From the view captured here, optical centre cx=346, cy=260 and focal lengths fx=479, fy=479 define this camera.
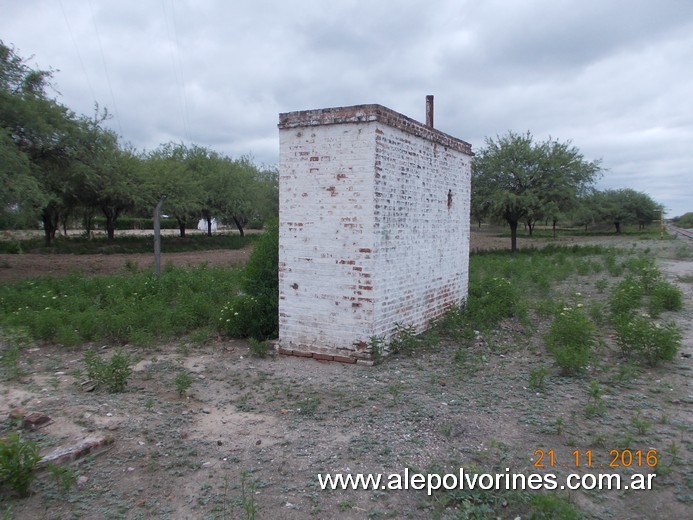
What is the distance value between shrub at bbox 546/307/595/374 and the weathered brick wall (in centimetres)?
190

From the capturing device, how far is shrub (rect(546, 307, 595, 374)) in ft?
17.7

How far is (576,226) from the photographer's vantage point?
64375mm

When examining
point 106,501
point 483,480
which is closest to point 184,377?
point 106,501

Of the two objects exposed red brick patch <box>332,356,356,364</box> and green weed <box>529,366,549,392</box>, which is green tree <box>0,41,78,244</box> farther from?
green weed <box>529,366,549,392</box>

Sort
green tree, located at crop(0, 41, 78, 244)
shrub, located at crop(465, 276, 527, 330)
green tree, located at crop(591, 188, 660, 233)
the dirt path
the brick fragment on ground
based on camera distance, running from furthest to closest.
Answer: green tree, located at crop(591, 188, 660, 233)
the dirt path
green tree, located at crop(0, 41, 78, 244)
shrub, located at crop(465, 276, 527, 330)
the brick fragment on ground

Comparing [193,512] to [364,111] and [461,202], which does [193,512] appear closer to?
[364,111]

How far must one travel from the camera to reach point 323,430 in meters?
4.21

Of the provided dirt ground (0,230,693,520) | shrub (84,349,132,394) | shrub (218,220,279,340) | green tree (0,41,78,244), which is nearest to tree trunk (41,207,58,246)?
green tree (0,41,78,244)

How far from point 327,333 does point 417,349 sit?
128 centimetres

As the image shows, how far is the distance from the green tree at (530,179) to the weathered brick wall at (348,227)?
15.4 meters

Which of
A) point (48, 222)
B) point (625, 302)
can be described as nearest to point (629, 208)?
point (625, 302)

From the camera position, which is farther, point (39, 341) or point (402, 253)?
point (39, 341)

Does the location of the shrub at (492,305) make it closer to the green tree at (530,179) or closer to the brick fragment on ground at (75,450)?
the brick fragment on ground at (75,450)

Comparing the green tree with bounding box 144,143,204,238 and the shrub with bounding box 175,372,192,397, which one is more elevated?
the green tree with bounding box 144,143,204,238
